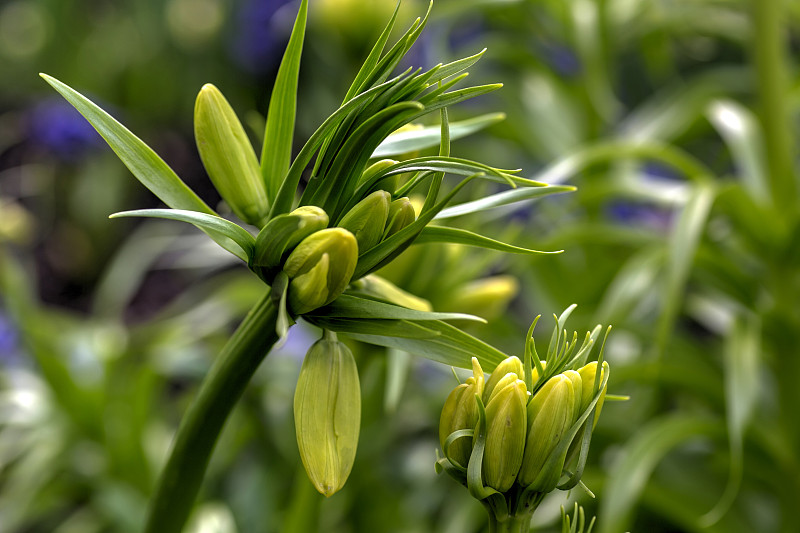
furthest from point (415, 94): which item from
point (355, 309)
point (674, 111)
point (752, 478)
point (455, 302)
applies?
point (674, 111)

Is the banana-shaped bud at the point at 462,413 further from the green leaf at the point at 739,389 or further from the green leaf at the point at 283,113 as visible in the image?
the green leaf at the point at 739,389

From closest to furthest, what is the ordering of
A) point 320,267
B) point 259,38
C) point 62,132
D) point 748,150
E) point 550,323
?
point 320,267, point 748,150, point 550,323, point 62,132, point 259,38

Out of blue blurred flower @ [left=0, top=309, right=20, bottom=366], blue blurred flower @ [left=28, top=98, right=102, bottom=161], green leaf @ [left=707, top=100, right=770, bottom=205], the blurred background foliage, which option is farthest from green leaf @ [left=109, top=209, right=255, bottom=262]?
blue blurred flower @ [left=28, top=98, right=102, bottom=161]

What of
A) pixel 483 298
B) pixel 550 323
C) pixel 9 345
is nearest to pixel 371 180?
pixel 483 298

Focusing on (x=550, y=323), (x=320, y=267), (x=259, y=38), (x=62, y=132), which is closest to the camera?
(x=320, y=267)

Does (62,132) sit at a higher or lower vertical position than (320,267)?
lower

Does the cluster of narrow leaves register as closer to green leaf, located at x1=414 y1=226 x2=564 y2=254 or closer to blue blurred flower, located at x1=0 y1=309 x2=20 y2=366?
green leaf, located at x1=414 y1=226 x2=564 y2=254

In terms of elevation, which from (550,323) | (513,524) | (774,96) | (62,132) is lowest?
(550,323)

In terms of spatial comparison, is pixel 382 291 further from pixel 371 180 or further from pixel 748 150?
pixel 748 150
